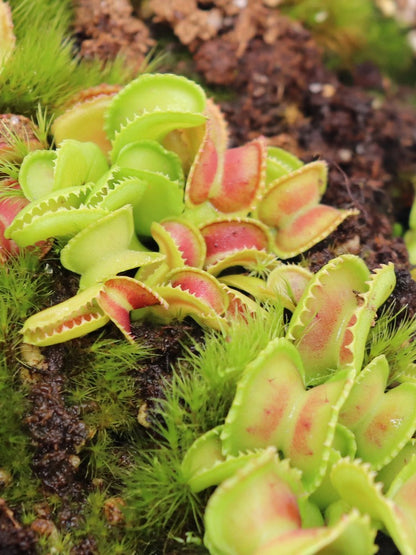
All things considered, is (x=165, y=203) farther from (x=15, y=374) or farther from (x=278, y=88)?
(x=278, y=88)

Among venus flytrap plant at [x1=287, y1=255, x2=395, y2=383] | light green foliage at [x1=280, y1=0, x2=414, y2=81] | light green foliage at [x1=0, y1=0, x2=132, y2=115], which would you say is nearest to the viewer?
venus flytrap plant at [x1=287, y1=255, x2=395, y2=383]

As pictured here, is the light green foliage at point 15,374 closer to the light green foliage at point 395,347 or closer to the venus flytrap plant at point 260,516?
the venus flytrap plant at point 260,516

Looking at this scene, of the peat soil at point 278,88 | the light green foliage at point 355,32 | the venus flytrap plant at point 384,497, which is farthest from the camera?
the light green foliage at point 355,32

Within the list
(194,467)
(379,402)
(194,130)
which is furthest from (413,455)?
(194,130)

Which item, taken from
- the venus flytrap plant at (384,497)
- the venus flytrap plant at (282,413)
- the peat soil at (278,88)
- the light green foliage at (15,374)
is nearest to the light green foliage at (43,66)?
the peat soil at (278,88)

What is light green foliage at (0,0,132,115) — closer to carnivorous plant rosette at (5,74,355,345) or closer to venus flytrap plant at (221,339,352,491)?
carnivorous plant rosette at (5,74,355,345)

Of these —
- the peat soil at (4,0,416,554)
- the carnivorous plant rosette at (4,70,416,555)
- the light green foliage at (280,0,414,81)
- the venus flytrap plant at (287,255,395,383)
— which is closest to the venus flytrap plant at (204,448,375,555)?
the carnivorous plant rosette at (4,70,416,555)

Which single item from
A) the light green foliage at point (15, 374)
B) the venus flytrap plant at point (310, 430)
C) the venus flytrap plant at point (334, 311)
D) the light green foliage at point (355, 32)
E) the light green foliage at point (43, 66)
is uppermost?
the light green foliage at point (355, 32)

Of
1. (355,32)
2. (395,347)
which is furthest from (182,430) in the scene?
(355,32)
